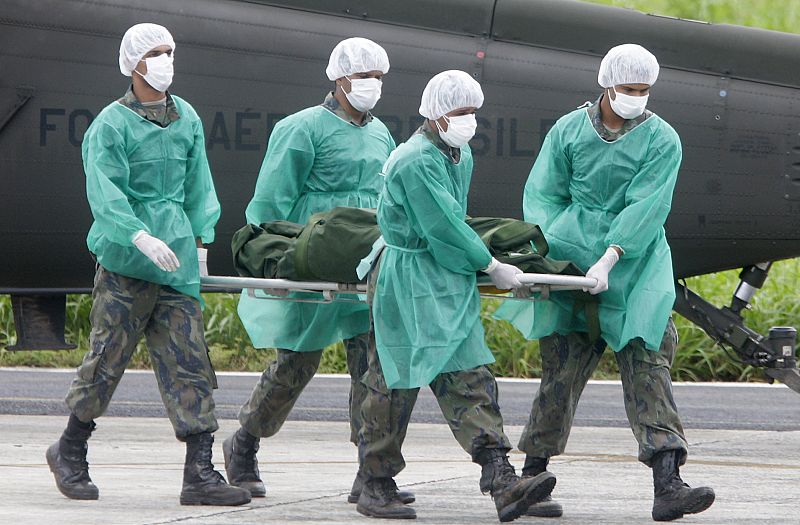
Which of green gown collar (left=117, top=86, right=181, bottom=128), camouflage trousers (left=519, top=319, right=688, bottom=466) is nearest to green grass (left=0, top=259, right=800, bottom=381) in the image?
camouflage trousers (left=519, top=319, right=688, bottom=466)

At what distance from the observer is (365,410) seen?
232 inches

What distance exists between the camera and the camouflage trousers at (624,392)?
5.87m

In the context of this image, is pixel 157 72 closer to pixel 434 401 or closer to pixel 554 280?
pixel 554 280

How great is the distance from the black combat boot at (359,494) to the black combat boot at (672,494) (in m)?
0.99

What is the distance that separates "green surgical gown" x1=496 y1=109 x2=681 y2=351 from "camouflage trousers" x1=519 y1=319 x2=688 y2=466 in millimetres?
89

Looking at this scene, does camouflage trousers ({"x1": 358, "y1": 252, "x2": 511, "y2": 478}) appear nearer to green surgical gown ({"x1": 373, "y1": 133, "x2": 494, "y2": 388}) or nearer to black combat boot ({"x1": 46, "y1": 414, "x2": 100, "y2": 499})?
green surgical gown ({"x1": 373, "y1": 133, "x2": 494, "y2": 388})

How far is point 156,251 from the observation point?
18.8ft

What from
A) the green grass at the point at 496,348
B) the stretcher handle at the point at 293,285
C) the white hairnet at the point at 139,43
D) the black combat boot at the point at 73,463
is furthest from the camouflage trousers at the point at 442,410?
the green grass at the point at 496,348

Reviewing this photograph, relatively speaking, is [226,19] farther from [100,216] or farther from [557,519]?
[557,519]

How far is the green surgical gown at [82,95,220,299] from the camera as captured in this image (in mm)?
5941

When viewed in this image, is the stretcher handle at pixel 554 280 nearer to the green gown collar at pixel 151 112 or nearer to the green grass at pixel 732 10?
the green gown collar at pixel 151 112

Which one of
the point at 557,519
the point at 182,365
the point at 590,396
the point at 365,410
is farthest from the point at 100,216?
the point at 590,396

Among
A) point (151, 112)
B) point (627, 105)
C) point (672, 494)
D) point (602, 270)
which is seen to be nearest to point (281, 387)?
point (151, 112)

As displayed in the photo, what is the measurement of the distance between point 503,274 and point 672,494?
108 centimetres
